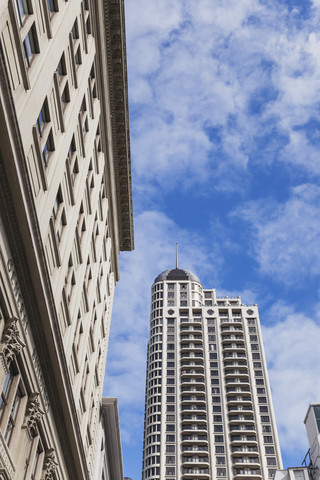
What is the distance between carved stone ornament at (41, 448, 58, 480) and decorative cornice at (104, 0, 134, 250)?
23.5m

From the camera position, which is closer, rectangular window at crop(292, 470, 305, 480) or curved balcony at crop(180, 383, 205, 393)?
rectangular window at crop(292, 470, 305, 480)

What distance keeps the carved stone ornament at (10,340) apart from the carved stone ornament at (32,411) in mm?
3303

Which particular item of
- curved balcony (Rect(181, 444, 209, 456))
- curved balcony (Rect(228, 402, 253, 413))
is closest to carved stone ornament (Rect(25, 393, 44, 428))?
curved balcony (Rect(181, 444, 209, 456))

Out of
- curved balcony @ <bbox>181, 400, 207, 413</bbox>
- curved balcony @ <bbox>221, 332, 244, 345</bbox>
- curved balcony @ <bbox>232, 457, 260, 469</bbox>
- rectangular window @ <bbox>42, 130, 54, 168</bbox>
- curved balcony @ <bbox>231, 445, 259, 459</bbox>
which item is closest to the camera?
rectangular window @ <bbox>42, 130, 54, 168</bbox>

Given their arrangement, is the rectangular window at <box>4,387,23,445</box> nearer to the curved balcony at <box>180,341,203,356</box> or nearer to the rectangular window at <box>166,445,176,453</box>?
the rectangular window at <box>166,445,176,453</box>

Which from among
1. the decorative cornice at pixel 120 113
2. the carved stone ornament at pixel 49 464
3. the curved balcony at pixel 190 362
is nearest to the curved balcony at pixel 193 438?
the curved balcony at pixel 190 362

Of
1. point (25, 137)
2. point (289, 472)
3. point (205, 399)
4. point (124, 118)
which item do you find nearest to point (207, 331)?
point (205, 399)

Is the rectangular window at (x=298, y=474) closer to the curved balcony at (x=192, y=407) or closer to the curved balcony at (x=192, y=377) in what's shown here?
the curved balcony at (x=192, y=407)

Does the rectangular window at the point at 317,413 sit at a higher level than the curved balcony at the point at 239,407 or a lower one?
lower

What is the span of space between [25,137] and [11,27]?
4.13 meters

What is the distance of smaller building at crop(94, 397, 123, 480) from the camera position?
1654 inches

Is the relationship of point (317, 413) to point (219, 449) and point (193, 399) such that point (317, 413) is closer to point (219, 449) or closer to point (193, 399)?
point (219, 449)

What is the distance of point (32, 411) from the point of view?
22.8 metres

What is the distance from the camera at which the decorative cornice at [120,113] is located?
1384 inches
